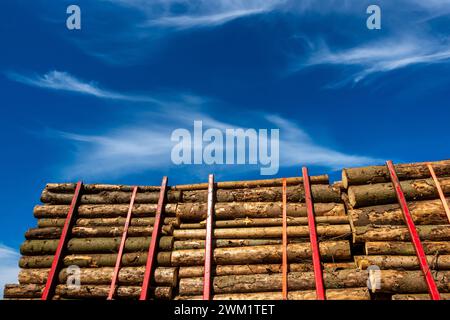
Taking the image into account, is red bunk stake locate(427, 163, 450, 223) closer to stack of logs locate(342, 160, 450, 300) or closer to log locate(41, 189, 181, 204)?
stack of logs locate(342, 160, 450, 300)

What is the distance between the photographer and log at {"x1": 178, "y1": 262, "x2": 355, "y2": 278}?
8.59 meters

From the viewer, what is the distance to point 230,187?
1064 cm

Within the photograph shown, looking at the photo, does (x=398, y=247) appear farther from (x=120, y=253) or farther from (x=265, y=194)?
(x=120, y=253)

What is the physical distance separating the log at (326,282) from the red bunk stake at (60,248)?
11.6 ft

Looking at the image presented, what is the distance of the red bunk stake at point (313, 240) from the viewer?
786 centimetres

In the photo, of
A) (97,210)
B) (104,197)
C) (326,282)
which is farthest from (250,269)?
(104,197)

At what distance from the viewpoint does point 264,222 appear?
31.4ft

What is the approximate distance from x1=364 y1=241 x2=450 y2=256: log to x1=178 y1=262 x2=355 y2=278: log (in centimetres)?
64

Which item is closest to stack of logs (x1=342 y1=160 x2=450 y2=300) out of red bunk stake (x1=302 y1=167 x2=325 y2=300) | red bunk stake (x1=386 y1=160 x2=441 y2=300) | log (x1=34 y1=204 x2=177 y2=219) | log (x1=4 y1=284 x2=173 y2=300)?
red bunk stake (x1=386 y1=160 x2=441 y2=300)

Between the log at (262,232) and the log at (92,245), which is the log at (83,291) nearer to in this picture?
the log at (92,245)

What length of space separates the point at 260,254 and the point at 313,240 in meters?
1.39

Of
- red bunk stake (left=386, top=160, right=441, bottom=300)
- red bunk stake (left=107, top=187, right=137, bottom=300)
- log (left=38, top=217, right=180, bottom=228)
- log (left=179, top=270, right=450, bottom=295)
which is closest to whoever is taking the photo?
red bunk stake (left=386, top=160, right=441, bottom=300)

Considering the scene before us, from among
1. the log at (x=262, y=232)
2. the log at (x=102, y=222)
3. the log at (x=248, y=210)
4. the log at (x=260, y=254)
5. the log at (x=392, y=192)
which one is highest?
the log at (x=392, y=192)

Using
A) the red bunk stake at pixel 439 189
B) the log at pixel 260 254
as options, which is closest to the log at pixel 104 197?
the log at pixel 260 254
